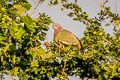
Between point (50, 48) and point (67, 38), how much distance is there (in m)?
1.04

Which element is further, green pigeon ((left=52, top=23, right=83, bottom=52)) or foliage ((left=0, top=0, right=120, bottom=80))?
green pigeon ((left=52, top=23, right=83, bottom=52))

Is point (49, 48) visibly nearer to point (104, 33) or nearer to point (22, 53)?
point (22, 53)

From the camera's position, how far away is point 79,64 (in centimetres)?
527

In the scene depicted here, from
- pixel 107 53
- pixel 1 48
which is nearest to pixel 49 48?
pixel 107 53

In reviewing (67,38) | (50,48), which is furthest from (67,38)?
(50,48)

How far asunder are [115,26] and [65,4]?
1.51 metres

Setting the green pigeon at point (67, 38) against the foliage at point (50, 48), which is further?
the green pigeon at point (67, 38)

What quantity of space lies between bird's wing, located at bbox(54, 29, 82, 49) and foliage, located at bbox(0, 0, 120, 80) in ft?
1.08

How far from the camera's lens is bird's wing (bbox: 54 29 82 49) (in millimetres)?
5609

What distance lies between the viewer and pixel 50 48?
15.8 ft

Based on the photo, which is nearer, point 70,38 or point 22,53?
point 22,53

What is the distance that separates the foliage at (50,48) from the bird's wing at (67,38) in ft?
1.08

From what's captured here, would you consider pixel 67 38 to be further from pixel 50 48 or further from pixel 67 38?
pixel 50 48

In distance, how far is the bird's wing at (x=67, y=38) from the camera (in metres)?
5.61
